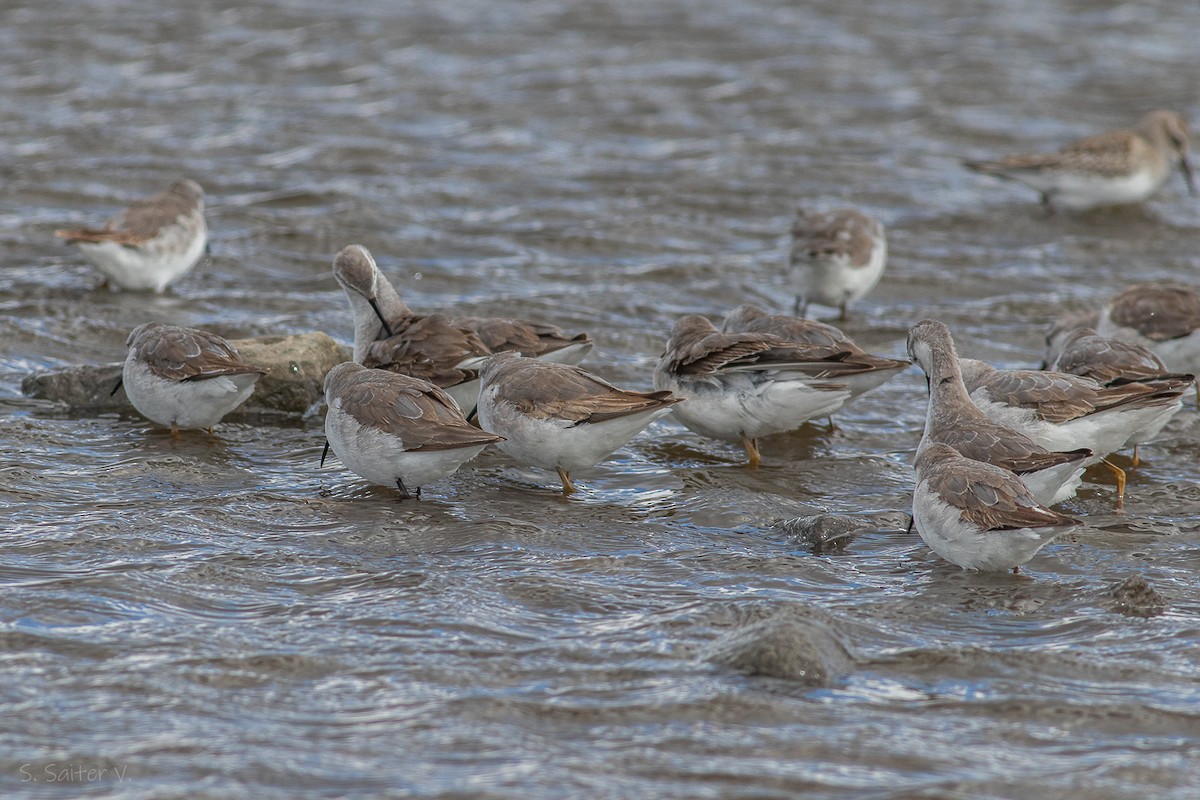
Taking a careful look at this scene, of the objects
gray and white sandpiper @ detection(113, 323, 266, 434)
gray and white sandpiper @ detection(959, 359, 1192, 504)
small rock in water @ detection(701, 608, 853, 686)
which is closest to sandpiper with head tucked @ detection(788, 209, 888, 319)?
gray and white sandpiper @ detection(959, 359, 1192, 504)

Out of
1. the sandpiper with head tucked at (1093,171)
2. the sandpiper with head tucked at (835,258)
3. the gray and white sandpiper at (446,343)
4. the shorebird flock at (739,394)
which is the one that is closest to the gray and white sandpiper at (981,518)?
the shorebird flock at (739,394)

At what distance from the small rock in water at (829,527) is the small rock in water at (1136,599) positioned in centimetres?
140

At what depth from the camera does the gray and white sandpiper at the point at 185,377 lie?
921cm

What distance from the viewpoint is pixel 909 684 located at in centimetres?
628

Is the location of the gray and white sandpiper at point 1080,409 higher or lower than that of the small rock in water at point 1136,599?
higher

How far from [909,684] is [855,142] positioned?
12.8 m

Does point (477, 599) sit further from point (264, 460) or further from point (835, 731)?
point (264, 460)

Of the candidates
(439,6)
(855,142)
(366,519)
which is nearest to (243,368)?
(366,519)

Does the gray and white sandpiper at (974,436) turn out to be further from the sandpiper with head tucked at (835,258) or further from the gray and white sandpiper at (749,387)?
the sandpiper with head tucked at (835,258)

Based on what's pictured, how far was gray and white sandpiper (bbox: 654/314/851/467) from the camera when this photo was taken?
30.7ft

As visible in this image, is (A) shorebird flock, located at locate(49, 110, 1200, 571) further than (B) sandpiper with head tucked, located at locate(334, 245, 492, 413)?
No

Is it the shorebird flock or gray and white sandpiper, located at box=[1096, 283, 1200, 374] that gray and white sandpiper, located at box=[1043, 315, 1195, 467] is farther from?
gray and white sandpiper, located at box=[1096, 283, 1200, 374]

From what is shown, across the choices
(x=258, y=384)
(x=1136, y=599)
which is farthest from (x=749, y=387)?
(x=258, y=384)

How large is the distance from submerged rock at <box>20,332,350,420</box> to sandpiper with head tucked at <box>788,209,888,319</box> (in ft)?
14.4
